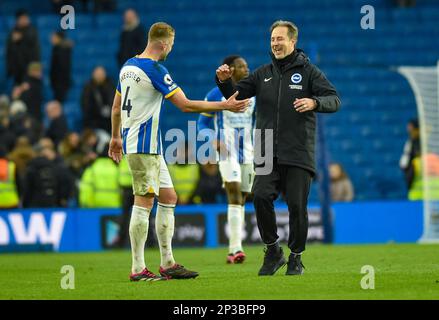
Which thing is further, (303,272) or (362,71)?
(362,71)

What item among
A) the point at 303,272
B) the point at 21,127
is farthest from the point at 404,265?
the point at 21,127

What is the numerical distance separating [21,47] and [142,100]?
14.3 meters

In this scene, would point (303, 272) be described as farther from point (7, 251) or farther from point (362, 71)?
point (362, 71)

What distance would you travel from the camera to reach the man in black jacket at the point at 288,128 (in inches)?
421

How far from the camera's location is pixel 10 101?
996 inches

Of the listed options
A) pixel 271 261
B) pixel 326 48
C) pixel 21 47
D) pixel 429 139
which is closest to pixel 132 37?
pixel 21 47

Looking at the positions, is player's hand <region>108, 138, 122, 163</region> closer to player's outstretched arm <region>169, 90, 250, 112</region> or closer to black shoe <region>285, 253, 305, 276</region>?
player's outstretched arm <region>169, 90, 250, 112</region>

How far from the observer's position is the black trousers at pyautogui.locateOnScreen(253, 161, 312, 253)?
10.7m

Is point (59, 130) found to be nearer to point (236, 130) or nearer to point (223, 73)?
point (236, 130)

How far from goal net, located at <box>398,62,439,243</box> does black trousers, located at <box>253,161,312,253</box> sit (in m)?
8.34

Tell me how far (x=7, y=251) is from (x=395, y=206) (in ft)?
22.3

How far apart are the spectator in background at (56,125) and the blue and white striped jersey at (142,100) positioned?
12.3 meters

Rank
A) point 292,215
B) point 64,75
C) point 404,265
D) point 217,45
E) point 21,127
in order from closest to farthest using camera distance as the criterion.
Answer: point 292,215 < point 404,265 < point 21,127 < point 64,75 < point 217,45

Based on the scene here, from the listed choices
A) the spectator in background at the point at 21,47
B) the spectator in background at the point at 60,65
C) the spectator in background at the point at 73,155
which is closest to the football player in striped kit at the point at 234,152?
the spectator in background at the point at 73,155
